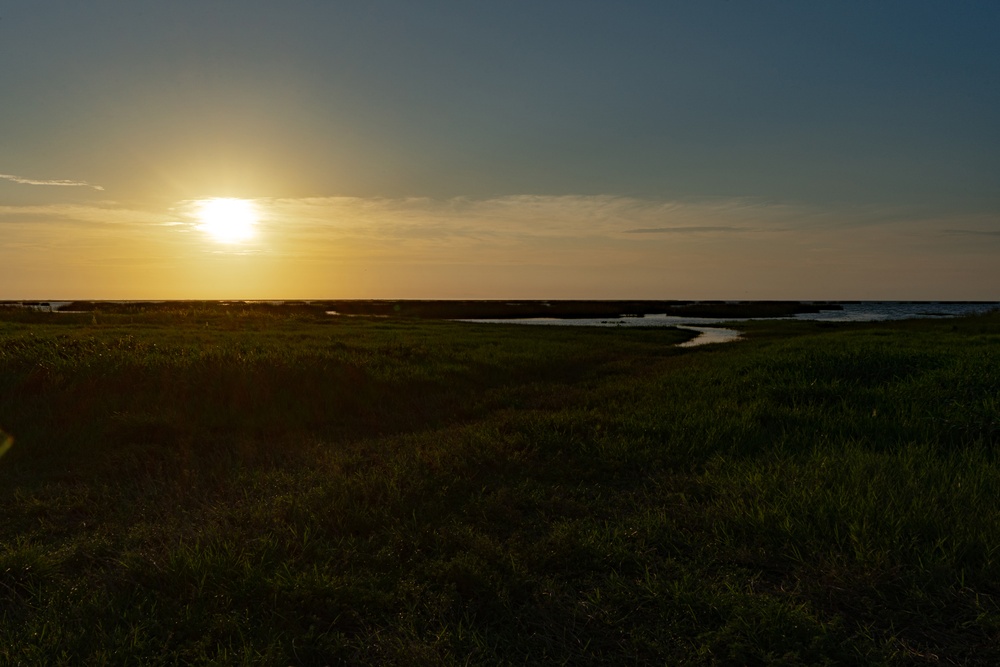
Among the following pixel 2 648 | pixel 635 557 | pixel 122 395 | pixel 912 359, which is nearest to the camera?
pixel 2 648

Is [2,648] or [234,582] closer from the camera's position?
[2,648]

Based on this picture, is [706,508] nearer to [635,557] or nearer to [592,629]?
[635,557]

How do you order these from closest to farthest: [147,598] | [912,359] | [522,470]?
[147,598], [522,470], [912,359]

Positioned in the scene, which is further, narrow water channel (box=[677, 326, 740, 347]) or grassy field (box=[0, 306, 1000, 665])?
narrow water channel (box=[677, 326, 740, 347])

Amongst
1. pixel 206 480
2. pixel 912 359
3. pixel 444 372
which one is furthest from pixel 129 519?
pixel 912 359

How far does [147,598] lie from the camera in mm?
4137

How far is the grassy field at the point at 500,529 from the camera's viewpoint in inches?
146

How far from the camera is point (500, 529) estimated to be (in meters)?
5.48

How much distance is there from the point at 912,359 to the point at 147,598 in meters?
18.0

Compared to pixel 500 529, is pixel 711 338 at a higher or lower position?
higher

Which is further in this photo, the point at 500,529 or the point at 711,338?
the point at 711,338

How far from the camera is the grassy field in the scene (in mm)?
→ 3713

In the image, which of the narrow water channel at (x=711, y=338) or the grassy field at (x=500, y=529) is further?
the narrow water channel at (x=711, y=338)

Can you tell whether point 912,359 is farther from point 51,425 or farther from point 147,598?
point 51,425
